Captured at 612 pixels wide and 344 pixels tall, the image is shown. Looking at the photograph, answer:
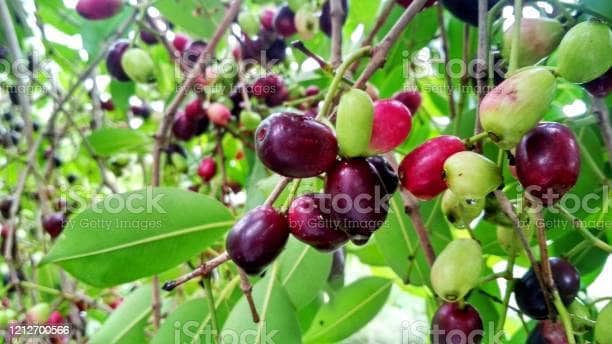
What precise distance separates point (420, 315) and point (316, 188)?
1136 mm

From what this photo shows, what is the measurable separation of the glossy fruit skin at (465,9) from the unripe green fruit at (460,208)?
0.26 meters

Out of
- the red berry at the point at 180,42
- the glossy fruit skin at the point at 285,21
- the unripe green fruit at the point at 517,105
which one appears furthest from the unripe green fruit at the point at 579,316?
the red berry at the point at 180,42

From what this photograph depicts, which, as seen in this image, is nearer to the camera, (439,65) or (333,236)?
(333,236)

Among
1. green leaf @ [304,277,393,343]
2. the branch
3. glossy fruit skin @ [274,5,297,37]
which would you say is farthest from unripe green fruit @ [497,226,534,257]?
glossy fruit skin @ [274,5,297,37]

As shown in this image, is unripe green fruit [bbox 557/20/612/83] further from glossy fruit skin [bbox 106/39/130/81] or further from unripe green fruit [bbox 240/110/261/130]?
glossy fruit skin [bbox 106/39/130/81]

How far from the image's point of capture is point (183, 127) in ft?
4.22

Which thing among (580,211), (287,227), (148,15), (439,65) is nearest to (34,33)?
(148,15)

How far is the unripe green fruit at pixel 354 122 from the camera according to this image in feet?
1.73

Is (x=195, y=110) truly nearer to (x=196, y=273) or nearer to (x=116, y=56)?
(x=116, y=56)

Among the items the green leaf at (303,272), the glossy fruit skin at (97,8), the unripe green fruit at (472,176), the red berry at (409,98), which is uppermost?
the glossy fruit skin at (97,8)

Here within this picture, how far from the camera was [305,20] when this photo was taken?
1.07m

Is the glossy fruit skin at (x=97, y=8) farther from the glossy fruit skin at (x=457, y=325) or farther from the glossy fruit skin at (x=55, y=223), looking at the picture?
the glossy fruit skin at (x=457, y=325)

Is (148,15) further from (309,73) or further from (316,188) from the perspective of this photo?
(316,188)

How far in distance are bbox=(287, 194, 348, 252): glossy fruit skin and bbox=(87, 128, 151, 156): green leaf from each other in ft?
2.41
